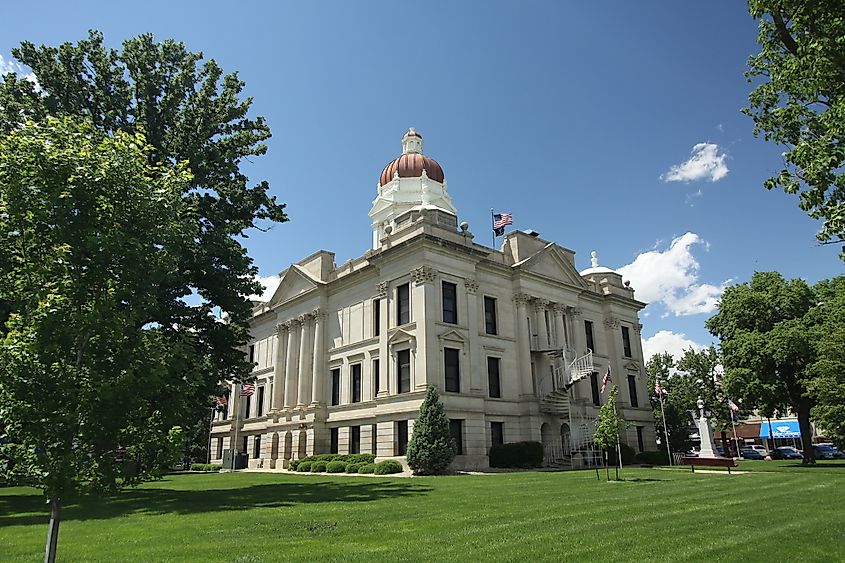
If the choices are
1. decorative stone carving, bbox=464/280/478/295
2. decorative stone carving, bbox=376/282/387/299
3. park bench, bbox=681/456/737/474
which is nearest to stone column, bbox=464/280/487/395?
decorative stone carving, bbox=464/280/478/295

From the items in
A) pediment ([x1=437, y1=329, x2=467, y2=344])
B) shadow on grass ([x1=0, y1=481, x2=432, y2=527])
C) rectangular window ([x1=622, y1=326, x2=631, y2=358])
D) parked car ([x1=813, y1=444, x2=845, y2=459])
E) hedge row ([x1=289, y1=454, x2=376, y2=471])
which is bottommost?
parked car ([x1=813, y1=444, x2=845, y2=459])

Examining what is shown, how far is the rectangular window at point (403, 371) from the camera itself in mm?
34719

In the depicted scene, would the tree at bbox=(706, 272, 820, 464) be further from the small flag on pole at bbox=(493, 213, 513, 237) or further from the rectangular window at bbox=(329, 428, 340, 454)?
the rectangular window at bbox=(329, 428, 340, 454)

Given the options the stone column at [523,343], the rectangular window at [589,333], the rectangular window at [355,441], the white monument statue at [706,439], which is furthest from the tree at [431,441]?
the rectangular window at [589,333]

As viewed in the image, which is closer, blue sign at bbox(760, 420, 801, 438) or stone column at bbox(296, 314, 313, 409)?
stone column at bbox(296, 314, 313, 409)

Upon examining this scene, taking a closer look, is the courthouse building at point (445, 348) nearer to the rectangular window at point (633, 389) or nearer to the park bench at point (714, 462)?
the rectangular window at point (633, 389)

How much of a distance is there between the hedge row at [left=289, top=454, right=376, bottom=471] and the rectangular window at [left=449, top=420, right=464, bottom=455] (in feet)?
18.1

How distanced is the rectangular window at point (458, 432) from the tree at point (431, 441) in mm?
2537

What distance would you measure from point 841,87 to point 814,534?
9.45 meters

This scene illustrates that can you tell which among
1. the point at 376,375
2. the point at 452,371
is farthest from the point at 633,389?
the point at 376,375

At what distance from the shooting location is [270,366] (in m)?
49.8

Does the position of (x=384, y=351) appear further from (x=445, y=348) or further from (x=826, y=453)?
(x=826, y=453)

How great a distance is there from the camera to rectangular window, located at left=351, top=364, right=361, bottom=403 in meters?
39.6

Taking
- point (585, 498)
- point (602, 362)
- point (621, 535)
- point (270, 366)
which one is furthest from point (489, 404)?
point (621, 535)
